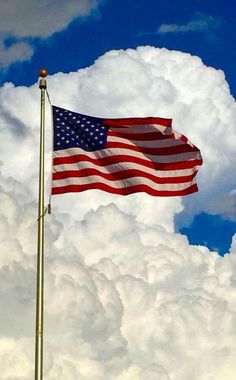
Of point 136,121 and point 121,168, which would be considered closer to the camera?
point 121,168

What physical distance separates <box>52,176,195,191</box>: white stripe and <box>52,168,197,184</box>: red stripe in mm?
125

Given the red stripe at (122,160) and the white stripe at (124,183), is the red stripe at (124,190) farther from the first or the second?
the red stripe at (122,160)

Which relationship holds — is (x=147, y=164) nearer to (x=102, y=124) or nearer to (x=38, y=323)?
(x=102, y=124)

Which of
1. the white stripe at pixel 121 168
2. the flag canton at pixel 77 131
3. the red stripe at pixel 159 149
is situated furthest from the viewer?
the red stripe at pixel 159 149

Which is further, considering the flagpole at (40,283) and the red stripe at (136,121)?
the red stripe at (136,121)

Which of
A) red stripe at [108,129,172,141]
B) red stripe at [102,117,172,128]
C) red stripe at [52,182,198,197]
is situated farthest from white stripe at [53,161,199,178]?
red stripe at [102,117,172,128]

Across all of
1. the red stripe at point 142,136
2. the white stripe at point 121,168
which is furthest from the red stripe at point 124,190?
the red stripe at point 142,136

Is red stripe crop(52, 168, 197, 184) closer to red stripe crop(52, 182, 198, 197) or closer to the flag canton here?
red stripe crop(52, 182, 198, 197)

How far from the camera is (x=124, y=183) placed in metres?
33.0

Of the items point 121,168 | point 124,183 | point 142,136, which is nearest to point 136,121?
point 142,136

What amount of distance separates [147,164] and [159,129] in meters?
1.52

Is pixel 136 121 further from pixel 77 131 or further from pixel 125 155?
pixel 77 131

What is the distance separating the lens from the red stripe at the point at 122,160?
32406 mm

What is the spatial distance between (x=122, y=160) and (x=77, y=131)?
7.17 ft
